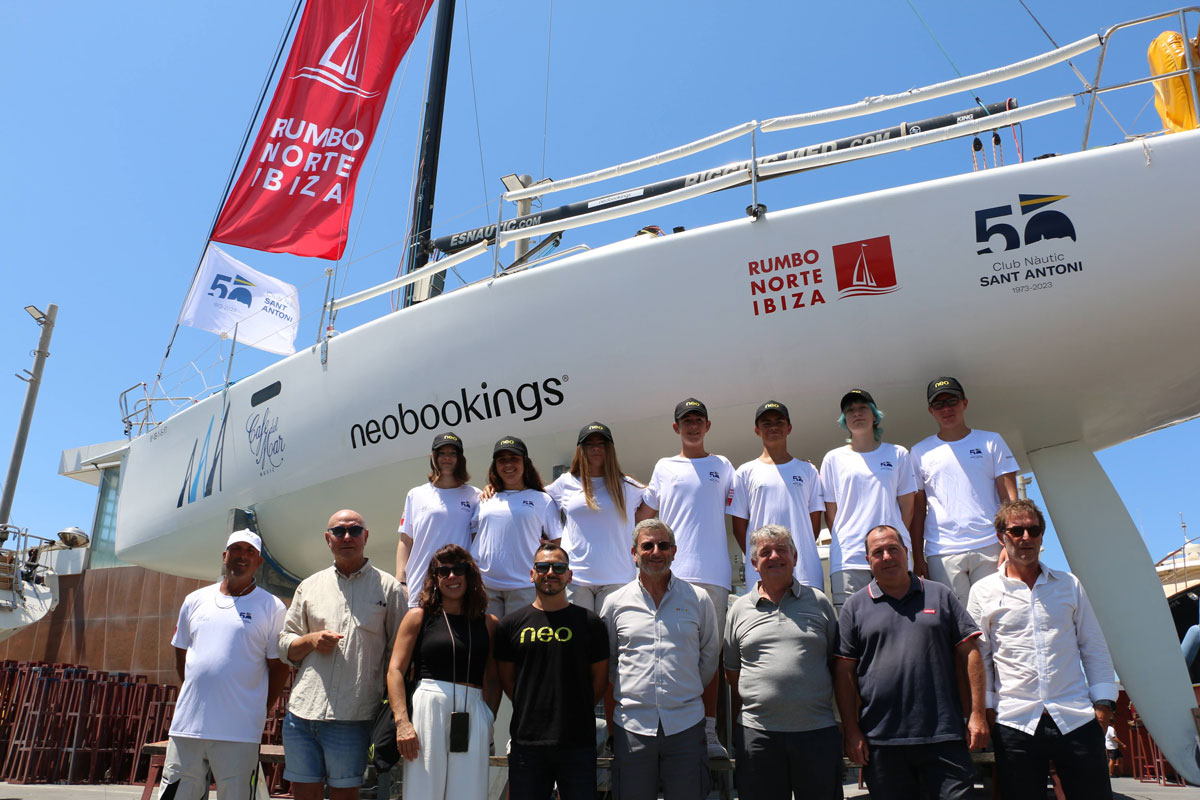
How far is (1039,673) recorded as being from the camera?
3057 millimetres

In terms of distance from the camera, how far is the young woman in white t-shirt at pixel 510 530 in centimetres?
394

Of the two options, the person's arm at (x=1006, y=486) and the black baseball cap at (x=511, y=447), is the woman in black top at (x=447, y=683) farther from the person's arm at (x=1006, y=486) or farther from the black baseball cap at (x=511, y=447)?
the person's arm at (x=1006, y=486)

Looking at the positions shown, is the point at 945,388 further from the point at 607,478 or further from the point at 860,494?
the point at 607,478

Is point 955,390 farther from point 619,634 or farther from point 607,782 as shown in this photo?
point 607,782

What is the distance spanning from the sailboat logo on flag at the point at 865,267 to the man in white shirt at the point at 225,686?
11.0 ft

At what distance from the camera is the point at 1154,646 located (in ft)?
14.5

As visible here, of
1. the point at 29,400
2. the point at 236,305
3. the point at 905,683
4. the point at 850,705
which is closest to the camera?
the point at 905,683

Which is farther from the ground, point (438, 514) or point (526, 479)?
point (526, 479)

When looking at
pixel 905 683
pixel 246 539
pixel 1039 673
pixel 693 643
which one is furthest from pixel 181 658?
pixel 1039 673

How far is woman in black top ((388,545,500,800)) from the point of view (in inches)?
124

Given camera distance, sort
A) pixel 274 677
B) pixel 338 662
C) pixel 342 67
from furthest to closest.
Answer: pixel 342 67 → pixel 274 677 → pixel 338 662

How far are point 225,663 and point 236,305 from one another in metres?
6.30

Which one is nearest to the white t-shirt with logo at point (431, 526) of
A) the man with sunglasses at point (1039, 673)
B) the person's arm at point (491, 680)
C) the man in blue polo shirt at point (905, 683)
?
the person's arm at point (491, 680)

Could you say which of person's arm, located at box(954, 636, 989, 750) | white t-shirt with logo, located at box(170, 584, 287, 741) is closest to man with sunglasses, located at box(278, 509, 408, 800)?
white t-shirt with logo, located at box(170, 584, 287, 741)
